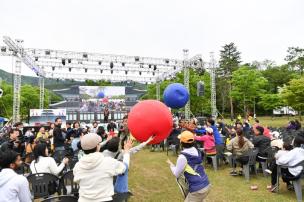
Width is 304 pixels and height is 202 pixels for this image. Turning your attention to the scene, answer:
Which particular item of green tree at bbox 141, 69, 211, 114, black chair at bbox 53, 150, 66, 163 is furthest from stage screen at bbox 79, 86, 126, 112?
black chair at bbox 53, 150, 66, 163

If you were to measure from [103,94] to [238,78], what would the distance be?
1794 centimetres

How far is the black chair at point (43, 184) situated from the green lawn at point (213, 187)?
2.21 metres

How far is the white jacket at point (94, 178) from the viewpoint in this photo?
2.73 m

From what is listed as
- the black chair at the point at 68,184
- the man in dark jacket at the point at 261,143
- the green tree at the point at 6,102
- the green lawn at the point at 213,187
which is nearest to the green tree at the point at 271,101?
the green lawn at the point at 213,187

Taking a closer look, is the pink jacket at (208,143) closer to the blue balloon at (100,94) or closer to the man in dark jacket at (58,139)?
the man in dark jacket at (58,139)

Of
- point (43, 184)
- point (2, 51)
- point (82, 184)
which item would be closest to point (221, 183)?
point (43, 184)

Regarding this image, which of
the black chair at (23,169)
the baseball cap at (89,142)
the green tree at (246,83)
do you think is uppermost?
the green tree at (246,83)

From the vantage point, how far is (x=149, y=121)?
455cm

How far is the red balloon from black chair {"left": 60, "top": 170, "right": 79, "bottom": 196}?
123 cm

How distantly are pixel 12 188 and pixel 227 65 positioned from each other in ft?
185

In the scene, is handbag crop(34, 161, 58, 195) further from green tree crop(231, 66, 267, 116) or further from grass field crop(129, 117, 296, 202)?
green tree crop(231, 66, 267, 116)

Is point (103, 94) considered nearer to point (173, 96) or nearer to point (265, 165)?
point (173, 96)

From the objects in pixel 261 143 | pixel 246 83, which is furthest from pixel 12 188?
pixel 246 83

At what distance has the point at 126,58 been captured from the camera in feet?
77.4
